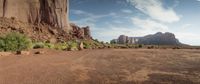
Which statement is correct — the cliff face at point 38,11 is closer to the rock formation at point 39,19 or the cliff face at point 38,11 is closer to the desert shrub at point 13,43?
the rock formation at point 39,19

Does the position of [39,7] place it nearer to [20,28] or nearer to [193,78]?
[20,28]

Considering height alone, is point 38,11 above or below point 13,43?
above

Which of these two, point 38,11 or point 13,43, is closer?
point 13,43

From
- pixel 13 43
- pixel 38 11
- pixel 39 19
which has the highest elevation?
pixel 38 11

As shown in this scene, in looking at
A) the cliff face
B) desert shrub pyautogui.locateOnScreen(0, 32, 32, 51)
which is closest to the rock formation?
the cliff face

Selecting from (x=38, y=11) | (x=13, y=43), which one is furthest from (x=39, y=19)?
(x=13, y=43)

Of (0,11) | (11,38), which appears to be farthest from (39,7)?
(11,38)

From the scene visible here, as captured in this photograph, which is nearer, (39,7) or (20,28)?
(20,28)

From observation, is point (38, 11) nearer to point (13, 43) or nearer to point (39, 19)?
point (39, 19)

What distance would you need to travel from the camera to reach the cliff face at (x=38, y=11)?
51.6 m

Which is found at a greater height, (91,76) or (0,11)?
(0,11)

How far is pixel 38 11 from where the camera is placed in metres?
57.6

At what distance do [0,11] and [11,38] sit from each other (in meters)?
27.3

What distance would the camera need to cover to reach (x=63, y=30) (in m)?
61.3
